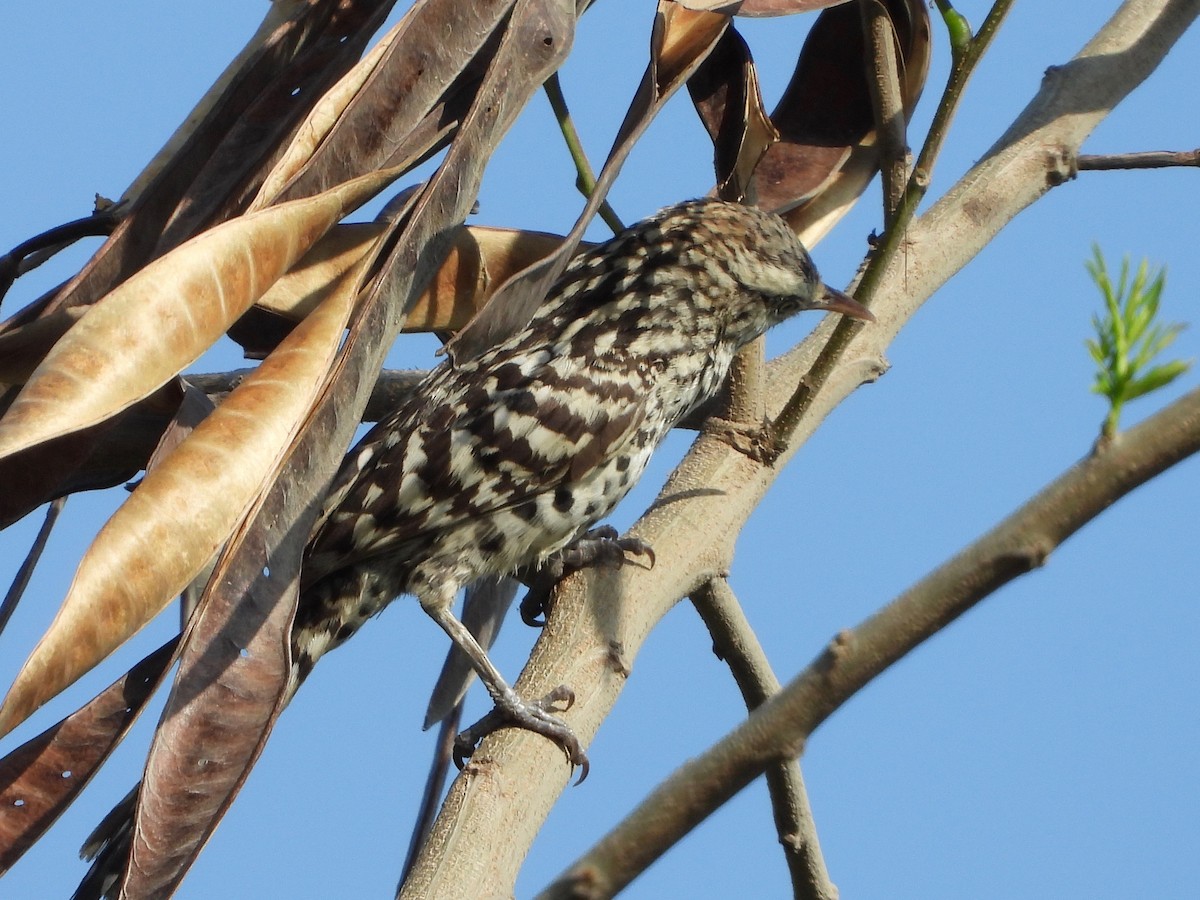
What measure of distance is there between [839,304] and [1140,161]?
0.78m

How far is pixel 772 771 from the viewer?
2.75 meters

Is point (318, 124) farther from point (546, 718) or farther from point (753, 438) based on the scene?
point (753, 438)

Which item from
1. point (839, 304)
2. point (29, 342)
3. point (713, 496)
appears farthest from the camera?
point (839, 304)

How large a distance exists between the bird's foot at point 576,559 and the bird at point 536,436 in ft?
0.04

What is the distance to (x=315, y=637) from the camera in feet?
11.9

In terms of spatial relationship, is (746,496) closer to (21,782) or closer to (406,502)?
(406,502)

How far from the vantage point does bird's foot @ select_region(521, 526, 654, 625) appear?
3.27 m

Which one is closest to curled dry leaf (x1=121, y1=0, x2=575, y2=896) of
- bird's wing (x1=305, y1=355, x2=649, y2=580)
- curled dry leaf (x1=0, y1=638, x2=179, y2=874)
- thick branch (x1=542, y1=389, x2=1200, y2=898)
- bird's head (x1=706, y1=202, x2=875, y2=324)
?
curled dry leaf (x1=0, y1=638, x2=179, y2=874)

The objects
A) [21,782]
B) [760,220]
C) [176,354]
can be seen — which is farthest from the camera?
[760,220]

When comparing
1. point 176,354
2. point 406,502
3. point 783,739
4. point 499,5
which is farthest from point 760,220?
point 783,739

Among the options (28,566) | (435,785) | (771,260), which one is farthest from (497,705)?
(771,260)

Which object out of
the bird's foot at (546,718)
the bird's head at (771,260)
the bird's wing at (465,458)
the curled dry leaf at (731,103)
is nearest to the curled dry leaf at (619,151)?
the curled dry leaf at (731,103)

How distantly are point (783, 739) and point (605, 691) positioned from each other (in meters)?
1.40

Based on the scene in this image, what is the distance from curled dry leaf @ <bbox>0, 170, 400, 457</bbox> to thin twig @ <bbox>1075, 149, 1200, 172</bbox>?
217 cm
